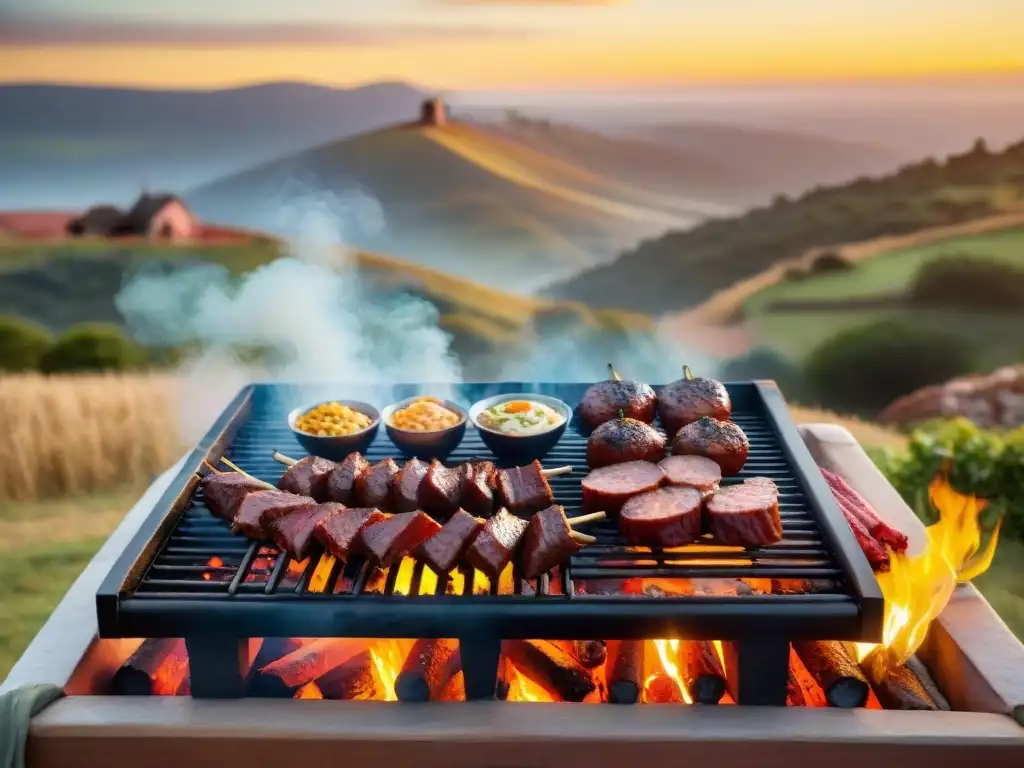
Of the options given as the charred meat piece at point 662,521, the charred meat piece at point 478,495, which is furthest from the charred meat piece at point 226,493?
the charred meat piece at point 662,521

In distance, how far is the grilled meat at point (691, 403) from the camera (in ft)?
13.9

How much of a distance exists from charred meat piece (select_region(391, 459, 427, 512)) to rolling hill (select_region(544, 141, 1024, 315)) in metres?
6.24

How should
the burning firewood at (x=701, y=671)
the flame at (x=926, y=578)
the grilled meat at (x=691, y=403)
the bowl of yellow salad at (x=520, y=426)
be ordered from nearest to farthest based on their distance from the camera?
the burning firewood at (x=701, y=671) < the flame at (x=926, y=578) < the bowl of yellow salad at (x=520, y=426) < the grilled meat at (x=691, y=403)

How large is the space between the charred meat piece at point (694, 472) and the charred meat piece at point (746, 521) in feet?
0.47

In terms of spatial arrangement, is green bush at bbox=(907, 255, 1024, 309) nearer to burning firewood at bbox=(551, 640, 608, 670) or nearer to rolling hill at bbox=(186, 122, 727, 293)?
rolling hill at bbox=(186, 122, 727, 293)

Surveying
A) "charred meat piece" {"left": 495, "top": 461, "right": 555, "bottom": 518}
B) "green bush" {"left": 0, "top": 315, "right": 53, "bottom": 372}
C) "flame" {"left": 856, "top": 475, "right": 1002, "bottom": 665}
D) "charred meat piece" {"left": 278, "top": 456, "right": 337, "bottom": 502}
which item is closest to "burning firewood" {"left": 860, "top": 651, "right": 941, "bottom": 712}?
"flame" {"left": 856, "top": 475, "right": 1002, "bottom": 665}

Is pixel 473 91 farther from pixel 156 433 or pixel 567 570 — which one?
pixel 567 570

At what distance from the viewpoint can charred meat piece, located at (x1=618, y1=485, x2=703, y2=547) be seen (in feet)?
10.6

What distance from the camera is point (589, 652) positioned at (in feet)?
11.2

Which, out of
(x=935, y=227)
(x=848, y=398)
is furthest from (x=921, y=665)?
(x=935, y=227)

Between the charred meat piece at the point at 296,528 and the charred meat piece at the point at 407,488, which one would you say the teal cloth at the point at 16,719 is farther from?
A: the charred meat piece at the point at 407,488

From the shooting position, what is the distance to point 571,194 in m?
9.73

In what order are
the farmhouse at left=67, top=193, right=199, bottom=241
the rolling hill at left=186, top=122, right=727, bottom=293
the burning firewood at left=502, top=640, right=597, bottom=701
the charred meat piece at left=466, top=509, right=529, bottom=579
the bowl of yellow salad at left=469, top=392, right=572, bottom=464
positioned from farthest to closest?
the farmhouse at left=67, top=193, right=199, bottom=241 → the rolling hill at left=186, top=122, right=727, bottom=293 → the bowl of yellow salad at left=469, top=392, right=572, bottom=464 → the burning firewood at left=502, top=640, right=597, bottom=701 → the charred meat piece at left=466, top=509, right=529, bottom=579

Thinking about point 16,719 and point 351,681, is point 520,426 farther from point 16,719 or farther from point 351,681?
point 16,719
